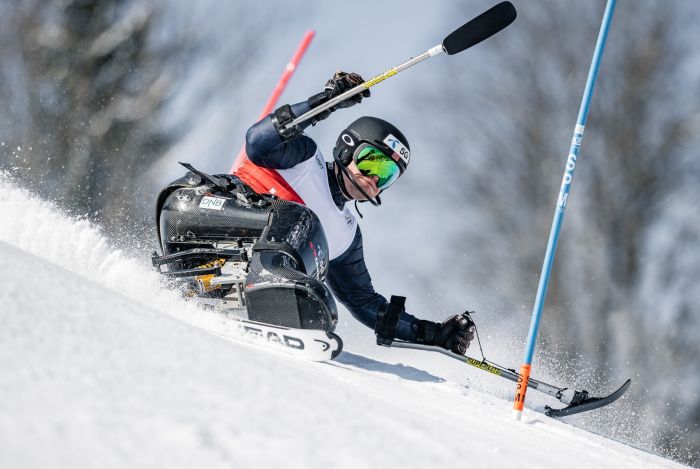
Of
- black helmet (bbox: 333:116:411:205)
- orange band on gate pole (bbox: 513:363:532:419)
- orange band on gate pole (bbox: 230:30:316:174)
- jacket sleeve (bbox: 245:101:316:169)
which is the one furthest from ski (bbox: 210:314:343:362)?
orange band on gate pole (bbox: 230:30:316:174)

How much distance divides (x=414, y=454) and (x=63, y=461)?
67 cm

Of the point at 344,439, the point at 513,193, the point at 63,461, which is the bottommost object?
the point at 63,461

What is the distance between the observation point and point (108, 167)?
43.3ft

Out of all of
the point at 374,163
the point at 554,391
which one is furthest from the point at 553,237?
the point at 374,163

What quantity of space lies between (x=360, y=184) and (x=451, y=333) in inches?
42.8

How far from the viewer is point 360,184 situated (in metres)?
4.94

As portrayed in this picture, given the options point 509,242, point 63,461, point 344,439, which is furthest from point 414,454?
point 509,242

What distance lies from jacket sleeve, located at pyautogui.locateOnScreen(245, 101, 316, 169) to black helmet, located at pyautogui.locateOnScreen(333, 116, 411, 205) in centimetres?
39

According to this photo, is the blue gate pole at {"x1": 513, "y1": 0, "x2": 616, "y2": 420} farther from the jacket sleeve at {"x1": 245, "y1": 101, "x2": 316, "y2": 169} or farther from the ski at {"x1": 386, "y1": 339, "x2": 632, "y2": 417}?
the jacket sleeve at {"x1": 245, "y1": 101, "x2": 316, "y2": 169}

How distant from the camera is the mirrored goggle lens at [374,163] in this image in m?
4.93

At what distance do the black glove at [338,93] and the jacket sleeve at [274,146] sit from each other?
0.20 feet

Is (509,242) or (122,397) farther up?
(509,242)

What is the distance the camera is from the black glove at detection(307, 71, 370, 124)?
4289 mm

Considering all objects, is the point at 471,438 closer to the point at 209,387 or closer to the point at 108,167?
the point at 209,387
